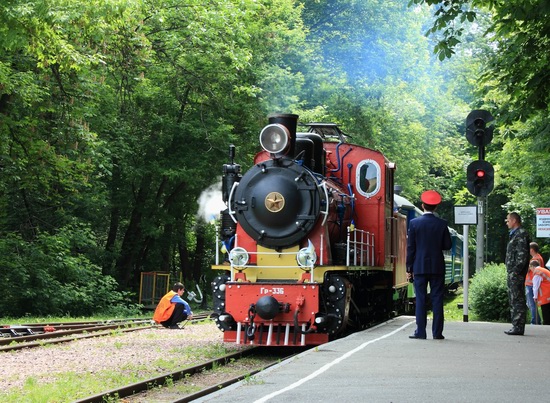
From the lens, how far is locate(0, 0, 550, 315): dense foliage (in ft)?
59.8

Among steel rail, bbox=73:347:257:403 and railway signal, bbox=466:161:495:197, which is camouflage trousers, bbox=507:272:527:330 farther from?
steel rail, bbox=73:347:257:403

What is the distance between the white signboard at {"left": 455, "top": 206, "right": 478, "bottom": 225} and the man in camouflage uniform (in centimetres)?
344

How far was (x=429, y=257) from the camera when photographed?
13055 millimetres

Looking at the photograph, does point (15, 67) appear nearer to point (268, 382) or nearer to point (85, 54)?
→ point (85, 54)

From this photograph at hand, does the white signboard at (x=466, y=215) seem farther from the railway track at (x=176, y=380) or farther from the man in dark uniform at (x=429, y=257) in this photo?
the railway track at (x=176, y=380)

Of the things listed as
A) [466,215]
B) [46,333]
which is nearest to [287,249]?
[466,215]

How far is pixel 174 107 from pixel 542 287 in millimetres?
18027

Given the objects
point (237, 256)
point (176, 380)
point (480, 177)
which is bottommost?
point (176, 380)

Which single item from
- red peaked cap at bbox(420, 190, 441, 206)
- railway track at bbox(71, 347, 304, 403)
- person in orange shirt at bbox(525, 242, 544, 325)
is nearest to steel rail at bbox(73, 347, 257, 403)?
railway track at bbox(71, 347, 304, 403)

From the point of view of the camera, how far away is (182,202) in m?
36.7

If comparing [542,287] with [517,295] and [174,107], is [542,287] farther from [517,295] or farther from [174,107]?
[174,107]

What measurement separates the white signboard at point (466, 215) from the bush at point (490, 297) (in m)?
3.10

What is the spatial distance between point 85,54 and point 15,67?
5.03 meters

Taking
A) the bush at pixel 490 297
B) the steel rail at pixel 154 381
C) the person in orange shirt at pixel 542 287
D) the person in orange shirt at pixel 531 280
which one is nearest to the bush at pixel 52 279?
the bush at pixel 490 297
